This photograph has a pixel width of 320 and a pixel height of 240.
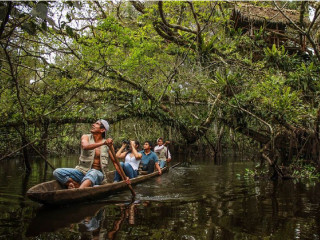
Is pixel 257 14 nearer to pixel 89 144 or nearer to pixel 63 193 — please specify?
pixel 89 144

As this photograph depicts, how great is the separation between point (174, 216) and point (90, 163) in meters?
1.79

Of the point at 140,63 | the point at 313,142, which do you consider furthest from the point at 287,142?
the point at 140,63

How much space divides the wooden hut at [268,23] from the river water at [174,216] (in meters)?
5.09

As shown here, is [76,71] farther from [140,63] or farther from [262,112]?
[262,112]

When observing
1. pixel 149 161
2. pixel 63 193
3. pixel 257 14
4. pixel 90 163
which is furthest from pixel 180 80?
pixel 63 193

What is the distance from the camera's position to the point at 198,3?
27.8ft

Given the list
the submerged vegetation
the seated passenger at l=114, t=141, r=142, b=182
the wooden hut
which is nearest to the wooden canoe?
the seated passenger at l=114, t=141, r=142, b=182

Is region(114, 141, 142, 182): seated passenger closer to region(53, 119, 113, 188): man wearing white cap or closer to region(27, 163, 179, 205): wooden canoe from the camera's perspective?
region(27, 163, 179, 205): wooden canoe

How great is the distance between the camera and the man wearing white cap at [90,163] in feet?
15.4

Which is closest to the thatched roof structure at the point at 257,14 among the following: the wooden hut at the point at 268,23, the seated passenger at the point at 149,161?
the wooden hut at the point at 268,23

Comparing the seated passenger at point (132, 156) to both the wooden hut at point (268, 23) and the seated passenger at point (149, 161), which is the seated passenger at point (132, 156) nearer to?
the seated passenger at point (149, 161)

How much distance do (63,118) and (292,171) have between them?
6052 millimetres

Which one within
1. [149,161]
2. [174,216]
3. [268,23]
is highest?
[268,23]

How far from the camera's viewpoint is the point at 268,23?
9289mm
